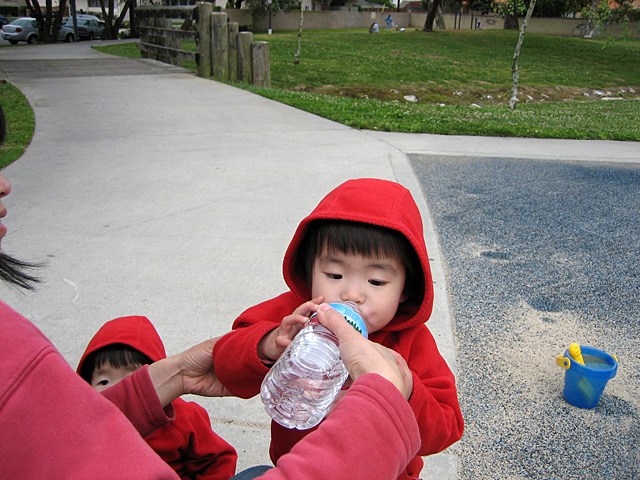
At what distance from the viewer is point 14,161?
6176 millimetres

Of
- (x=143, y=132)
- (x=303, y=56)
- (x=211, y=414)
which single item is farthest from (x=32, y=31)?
(x=211, y=414)

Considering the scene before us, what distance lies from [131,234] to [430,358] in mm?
3327

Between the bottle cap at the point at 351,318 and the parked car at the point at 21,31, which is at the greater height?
the parked car at the point at 21,31

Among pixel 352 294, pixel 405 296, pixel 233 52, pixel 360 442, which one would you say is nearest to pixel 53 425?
pixel 360 442

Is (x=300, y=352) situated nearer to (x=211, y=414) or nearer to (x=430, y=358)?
(x=430, y=358)

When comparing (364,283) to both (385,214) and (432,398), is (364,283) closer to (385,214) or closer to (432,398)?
(385,214)

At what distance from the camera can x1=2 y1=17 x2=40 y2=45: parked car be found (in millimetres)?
33781

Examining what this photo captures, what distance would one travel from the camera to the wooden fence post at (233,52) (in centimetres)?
1310

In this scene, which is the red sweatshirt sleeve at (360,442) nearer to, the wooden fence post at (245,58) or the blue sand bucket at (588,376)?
the blue sand bucket at (588,376)

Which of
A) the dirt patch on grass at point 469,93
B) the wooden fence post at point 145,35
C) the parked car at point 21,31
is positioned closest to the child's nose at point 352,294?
the dirt patch on grass at point 469,93

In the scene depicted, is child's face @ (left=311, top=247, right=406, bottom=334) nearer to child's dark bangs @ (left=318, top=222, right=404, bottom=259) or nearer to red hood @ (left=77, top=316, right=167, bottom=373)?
child's dark bangs @ (left=318, top=222, right=404, bottom=259)

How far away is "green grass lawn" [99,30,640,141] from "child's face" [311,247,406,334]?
23.2 feet

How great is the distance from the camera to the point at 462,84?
1952cm

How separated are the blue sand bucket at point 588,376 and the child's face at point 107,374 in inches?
74.6
